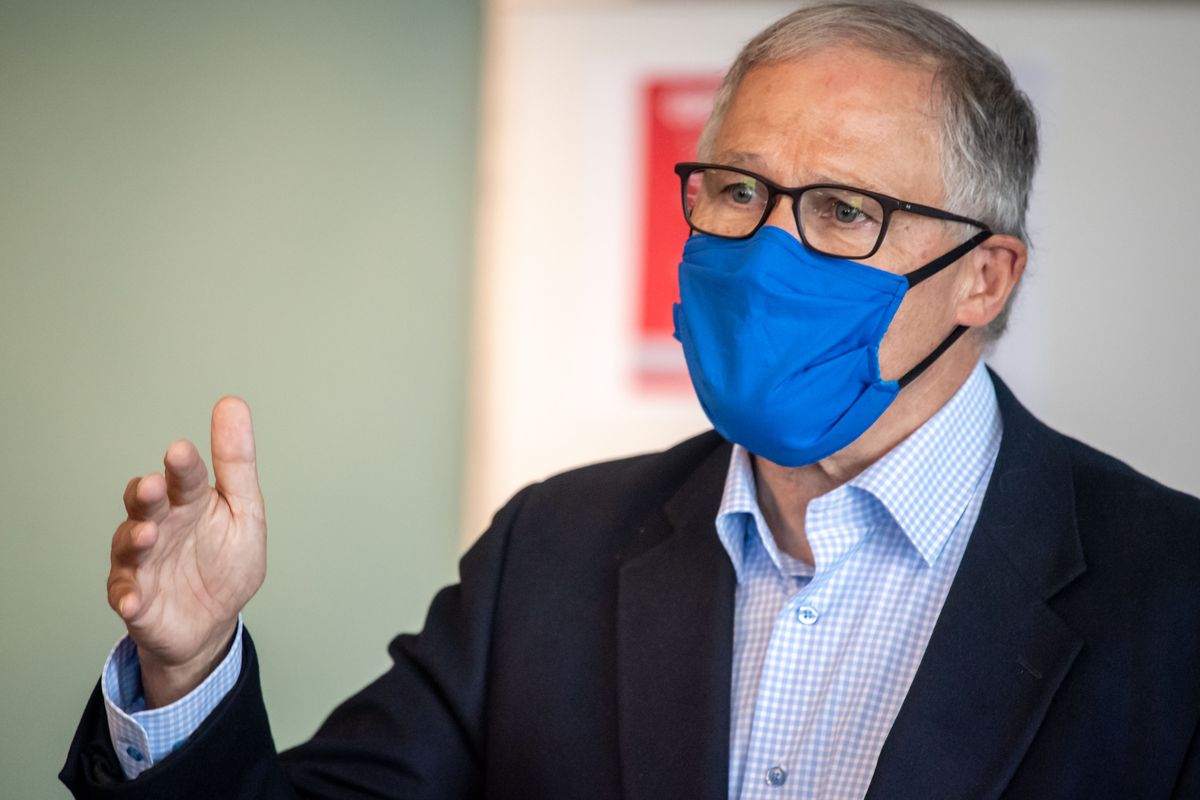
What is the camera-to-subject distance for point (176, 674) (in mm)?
1362

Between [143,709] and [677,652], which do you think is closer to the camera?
[143,709]

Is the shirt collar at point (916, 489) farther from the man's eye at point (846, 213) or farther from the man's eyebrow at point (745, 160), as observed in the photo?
the man's eyebrow at point (745, 160)

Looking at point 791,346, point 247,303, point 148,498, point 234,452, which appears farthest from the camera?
point 247,303

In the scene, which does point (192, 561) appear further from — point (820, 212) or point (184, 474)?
point (820, 212)

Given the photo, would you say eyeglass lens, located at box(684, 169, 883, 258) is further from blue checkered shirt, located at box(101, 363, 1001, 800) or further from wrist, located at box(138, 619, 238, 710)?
wrist, located at box(138, 619, 238, 710)

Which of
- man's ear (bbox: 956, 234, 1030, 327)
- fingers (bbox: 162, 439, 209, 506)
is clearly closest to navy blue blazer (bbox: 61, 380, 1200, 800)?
man's ear (bbox: 956, 234, 1030, 327)

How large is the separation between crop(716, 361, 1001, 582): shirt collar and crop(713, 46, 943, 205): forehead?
0.94 feet

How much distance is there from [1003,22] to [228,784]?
2447 millimetres

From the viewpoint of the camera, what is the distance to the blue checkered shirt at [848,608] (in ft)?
4.91

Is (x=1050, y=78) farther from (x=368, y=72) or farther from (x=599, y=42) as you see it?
(x=368, y=72)

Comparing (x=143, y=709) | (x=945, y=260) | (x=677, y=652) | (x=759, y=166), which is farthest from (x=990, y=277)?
(x=143, y=709)

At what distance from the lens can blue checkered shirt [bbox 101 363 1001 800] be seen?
4.91 feet

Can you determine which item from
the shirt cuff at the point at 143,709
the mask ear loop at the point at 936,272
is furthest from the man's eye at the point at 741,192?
the shirt cuff at the point at 143,709

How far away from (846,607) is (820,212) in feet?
1.61
